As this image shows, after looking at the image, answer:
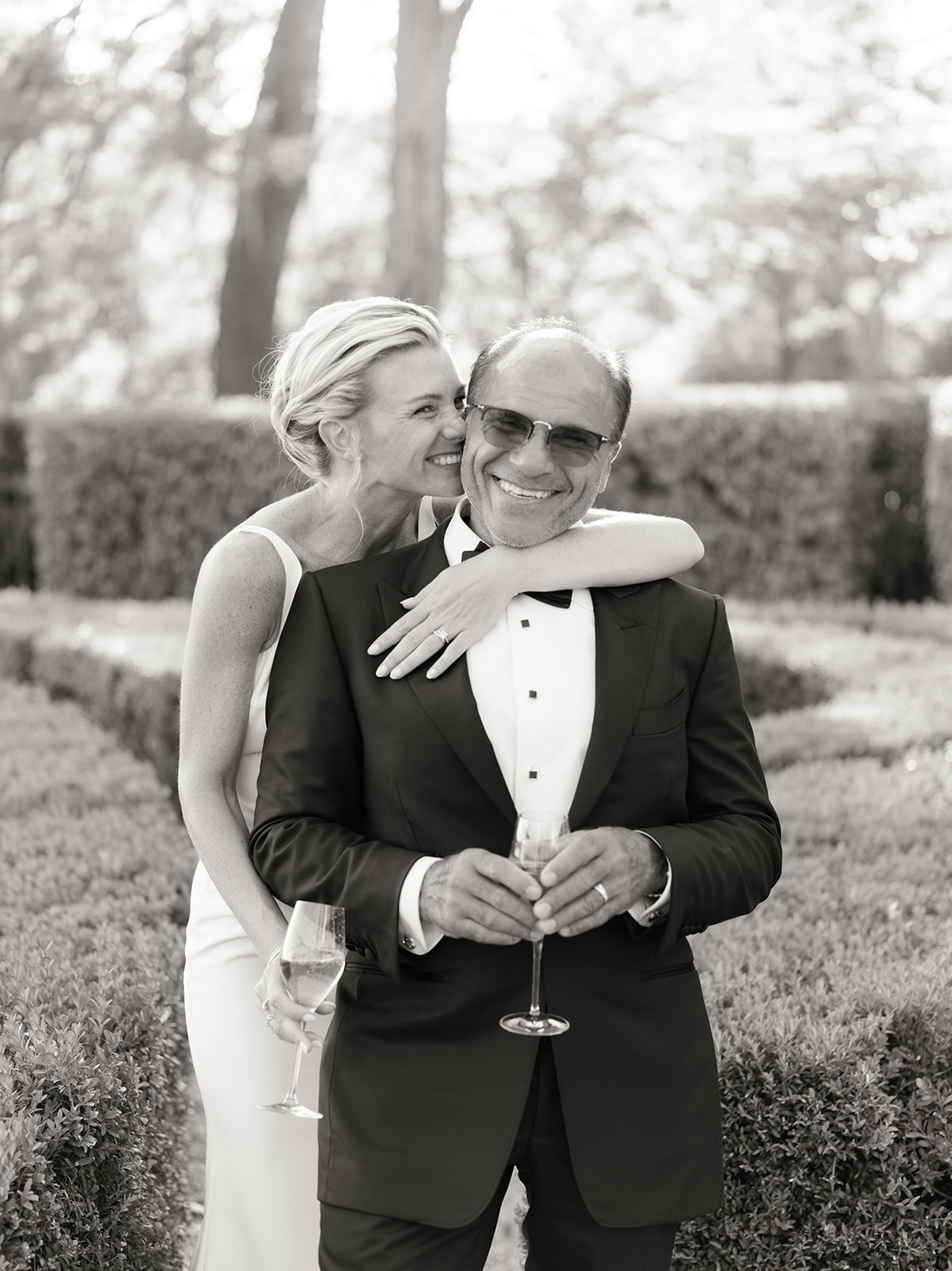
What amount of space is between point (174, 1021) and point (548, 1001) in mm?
1714

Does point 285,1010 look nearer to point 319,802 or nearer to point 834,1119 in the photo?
point 319,802

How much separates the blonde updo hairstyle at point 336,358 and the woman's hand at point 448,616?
0.79 meters

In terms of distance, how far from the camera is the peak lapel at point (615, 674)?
2.57 meters

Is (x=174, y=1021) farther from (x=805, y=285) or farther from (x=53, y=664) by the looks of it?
(x=805, y=285)

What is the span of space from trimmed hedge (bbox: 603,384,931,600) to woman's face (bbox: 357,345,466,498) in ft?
27.5

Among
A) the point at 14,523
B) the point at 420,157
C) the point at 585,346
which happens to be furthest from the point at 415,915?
the point at 14,523

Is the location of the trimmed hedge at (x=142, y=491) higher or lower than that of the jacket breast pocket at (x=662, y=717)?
lower

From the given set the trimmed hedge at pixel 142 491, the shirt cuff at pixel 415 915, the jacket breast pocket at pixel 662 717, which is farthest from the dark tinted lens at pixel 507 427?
the trimmed hedge at pixel 142 491

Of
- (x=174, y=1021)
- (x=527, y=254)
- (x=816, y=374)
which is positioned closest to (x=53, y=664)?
(x=174, y=1021)

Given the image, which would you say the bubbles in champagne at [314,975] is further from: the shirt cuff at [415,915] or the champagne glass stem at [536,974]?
the champagne glass stem at [536,974]

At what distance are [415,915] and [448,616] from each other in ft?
1.83

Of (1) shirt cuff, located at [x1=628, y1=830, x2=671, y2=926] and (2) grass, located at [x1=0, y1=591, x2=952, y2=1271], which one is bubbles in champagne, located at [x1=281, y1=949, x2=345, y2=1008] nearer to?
(1) shirt cuff, located at [x1=628, y1=830, x2=671, y2=926]

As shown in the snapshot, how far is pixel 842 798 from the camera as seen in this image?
17.7ft

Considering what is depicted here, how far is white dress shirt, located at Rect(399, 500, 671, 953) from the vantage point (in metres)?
2.60
